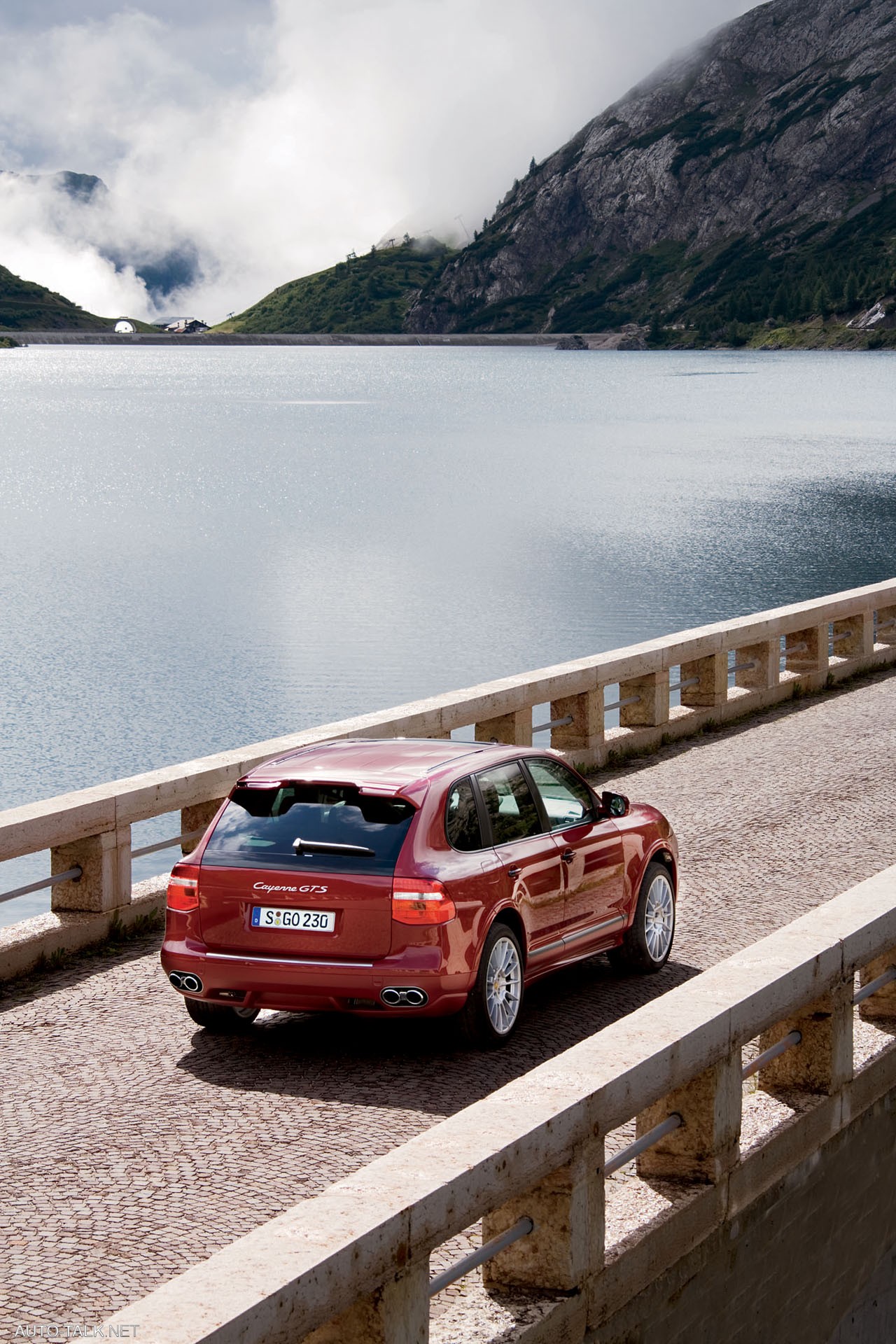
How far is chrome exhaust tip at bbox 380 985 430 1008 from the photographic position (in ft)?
25.6

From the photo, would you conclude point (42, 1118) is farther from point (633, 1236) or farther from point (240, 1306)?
point (240, 1306)

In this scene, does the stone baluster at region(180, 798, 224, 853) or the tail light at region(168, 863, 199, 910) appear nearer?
the tail light at region(168, 863, 199, 910)

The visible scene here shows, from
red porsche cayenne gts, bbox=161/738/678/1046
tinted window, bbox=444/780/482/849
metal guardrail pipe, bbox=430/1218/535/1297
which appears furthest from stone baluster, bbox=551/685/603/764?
metal guardrail pipe, bbox=430/1218/535/1297

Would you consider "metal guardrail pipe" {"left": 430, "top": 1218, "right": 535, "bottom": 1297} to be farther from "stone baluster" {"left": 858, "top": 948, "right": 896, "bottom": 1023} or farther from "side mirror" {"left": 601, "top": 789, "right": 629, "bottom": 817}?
"side mirror" {"left": 601, "top": 789, "right": 629, "bottom": 817}

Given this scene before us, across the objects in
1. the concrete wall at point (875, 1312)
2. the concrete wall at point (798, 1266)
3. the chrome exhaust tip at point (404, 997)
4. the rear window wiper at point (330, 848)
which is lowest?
the concrete wall at point (875, 1312)

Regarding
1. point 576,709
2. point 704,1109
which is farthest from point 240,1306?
point 576,709

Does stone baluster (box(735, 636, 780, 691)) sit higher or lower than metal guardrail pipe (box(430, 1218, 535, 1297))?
higher

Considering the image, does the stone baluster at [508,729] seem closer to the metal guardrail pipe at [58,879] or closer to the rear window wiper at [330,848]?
the metal guardrail pipe at [58,879]

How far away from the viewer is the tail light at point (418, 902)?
25.5ft

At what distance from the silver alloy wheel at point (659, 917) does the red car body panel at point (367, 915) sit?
1208 millimetres

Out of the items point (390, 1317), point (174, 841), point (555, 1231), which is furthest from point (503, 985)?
point (390, 1317)

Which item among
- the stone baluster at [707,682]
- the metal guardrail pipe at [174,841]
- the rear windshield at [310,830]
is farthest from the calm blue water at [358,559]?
the rear windshield at [310,830]

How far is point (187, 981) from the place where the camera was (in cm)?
820

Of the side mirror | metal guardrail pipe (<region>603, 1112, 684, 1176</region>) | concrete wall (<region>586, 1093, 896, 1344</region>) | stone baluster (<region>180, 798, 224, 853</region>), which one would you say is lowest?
concrete wall (<region>586, 1093, 896, 1344</region>)
